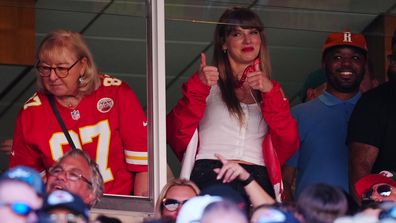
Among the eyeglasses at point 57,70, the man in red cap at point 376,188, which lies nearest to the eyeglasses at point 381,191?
the man in red cap at point 376,188

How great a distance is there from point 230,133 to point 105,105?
0.76 metres

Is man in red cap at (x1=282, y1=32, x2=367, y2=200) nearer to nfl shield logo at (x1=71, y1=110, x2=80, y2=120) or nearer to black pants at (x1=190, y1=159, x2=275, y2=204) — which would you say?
black pants at (x1=190, y1=159, x2=275, y2=204)

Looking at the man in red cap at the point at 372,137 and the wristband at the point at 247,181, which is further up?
the man in red cap at the point at 372,137

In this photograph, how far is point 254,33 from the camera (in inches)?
338

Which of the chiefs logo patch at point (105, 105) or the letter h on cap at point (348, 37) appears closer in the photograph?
the chiefs logo patch at point (105, 105)

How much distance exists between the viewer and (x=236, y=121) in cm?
834

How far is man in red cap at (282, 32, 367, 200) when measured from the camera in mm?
8820

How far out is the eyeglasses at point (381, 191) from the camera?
7.80m

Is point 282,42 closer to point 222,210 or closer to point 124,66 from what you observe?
point 124,66

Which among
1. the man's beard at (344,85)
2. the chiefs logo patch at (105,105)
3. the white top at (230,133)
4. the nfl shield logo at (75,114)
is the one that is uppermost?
the man's beard at (344,85)

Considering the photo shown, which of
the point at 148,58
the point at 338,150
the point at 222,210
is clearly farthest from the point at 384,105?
the point at 222,210

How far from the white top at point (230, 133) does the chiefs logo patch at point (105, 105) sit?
1.87 ft

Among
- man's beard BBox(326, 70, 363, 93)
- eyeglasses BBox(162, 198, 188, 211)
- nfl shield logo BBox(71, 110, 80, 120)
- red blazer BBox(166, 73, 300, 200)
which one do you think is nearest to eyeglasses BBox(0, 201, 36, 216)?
eyeglasses BBox(162, 198, 188, 211)

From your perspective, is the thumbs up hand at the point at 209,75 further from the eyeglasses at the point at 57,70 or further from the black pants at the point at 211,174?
the eyeglasses at the point at 57,70
